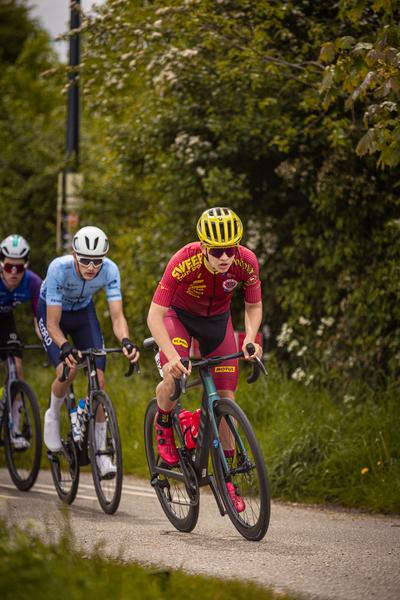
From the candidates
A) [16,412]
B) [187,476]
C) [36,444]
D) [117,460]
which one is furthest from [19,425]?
[187,476]

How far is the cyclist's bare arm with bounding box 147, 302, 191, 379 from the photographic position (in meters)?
4.20

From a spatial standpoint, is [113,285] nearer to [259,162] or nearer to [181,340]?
[181,340]

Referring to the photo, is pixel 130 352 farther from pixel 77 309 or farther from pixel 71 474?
pixel 71 474

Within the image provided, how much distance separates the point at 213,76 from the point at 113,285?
13.1 ft

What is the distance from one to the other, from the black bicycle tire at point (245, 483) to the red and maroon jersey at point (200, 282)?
2.39ft

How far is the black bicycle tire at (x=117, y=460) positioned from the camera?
5.12m

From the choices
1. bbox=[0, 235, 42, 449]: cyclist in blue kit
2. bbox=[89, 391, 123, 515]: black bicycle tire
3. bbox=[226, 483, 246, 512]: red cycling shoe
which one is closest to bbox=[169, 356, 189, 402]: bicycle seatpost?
bbox=[226, 483, 246, 512]: red cycling shoe

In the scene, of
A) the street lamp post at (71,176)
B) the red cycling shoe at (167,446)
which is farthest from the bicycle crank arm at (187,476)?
the street lamp post at (71,176)

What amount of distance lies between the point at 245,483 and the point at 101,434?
163cm

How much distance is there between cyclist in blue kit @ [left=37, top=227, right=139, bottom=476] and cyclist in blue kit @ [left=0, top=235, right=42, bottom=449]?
0.53 metres

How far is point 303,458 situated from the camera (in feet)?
19.9

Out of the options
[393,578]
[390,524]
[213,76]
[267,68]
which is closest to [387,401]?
[390,524]

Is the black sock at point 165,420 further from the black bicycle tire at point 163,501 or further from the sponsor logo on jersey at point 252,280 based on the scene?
the sponsor logo on jersey at point 252,280

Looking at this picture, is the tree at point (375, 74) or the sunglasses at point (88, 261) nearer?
the tree at point (375, 74)
